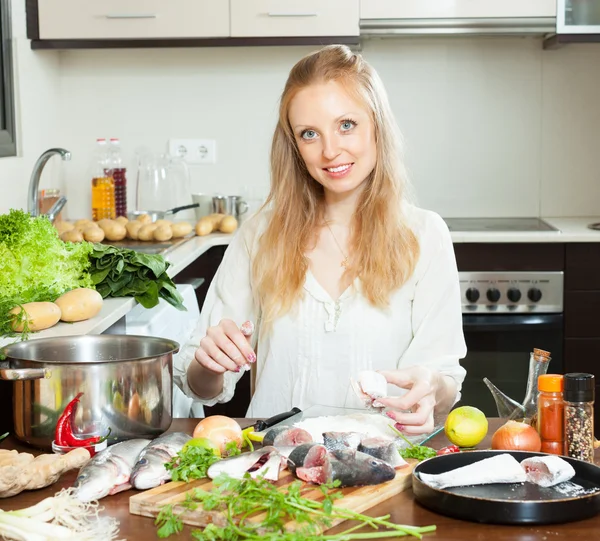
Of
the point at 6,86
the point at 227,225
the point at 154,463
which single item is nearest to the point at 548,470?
the point at 154,463

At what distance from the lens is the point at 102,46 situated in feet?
11.5

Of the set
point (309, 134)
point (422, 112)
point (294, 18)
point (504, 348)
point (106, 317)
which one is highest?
point (294, 18)

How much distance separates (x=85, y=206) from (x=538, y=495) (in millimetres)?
3031

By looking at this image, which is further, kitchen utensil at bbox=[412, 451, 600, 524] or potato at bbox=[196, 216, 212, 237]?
potato at bbox=[196, 216, 212, 237]

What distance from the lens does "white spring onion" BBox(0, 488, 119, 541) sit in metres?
1.00

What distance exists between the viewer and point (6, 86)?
325 centimetres

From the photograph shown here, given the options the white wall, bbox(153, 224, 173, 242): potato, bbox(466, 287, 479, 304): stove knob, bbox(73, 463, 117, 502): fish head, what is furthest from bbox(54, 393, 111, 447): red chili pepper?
A: the white wall

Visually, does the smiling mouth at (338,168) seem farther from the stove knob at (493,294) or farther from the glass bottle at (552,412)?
the stove knob at (493,294)

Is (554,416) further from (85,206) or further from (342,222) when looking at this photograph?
(85,206)

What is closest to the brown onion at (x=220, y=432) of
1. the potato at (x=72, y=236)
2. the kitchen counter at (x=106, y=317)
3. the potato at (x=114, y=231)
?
the kitchen counter at (x=106, y=317)

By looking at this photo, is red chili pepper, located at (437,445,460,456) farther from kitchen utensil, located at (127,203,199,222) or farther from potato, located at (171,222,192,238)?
kitchen utensil, located at (127,203,199,222)

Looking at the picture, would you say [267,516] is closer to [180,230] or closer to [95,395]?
[95,395]

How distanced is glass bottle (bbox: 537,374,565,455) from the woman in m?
0.47

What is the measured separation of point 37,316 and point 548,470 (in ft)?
3.30
